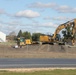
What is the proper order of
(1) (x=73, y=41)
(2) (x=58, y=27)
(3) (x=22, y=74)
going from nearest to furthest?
(3) (x=22, y=74) < (1) (x=73, y=41) < (2) (x=58, y=27)

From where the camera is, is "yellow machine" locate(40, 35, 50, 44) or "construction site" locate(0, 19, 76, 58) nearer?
"construction site" locate(0, 19, 76, 58)

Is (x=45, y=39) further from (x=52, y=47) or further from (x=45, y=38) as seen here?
(x=52, y=47)

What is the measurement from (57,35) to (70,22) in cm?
410

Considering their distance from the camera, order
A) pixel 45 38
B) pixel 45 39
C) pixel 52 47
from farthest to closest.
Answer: pixel 45 39
pixel 45 38
pixel 52 47

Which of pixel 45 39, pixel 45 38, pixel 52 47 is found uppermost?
pixel 45 38

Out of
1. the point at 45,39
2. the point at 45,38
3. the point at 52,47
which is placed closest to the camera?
the point at 52,47

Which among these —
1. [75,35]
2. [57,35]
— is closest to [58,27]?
[57,35]

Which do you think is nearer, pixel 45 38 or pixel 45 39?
pixel 45 38

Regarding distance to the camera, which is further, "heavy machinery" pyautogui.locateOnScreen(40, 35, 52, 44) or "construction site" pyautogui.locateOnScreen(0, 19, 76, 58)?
"heavy machinery" pyautogui.locateOnScreen(40, 35, 52, 44)

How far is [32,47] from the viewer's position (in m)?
61.5

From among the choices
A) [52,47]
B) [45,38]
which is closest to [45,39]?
[45,38]

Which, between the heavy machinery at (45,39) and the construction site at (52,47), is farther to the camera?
the heavy machinery at (45,39)

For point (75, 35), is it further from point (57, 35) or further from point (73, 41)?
point (57, 35)

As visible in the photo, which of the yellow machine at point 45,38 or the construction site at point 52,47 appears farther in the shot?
the yellow machine at point 45,38
